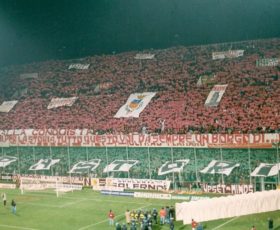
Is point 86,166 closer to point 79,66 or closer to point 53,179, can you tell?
point 53,179

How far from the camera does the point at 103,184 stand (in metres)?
51.2

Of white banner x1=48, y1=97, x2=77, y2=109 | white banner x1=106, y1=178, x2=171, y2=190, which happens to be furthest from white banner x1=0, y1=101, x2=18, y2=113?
white banner x1=106, y1=178, x2=171, y2=190

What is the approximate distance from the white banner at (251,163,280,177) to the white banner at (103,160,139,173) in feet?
39.5

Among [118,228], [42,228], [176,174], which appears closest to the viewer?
[118,228]

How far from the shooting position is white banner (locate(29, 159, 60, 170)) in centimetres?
5568

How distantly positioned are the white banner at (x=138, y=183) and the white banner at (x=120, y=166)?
0.90 m

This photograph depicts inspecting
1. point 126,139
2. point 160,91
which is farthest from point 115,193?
point 160,91

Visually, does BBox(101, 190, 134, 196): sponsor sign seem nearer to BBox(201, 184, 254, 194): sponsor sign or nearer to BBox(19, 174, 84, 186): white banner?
BBox(19, 174, 84, 186): white banner

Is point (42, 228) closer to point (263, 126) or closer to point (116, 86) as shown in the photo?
point (263, 126)

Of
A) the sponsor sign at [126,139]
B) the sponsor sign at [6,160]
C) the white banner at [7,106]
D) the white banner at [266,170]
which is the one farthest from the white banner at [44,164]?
the white banner at [266,170]

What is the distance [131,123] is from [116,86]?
1063 cm

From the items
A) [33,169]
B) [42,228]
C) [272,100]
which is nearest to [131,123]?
[33,169]

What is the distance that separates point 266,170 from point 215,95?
14.7m

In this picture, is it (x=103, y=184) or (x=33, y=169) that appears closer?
(x=103, y=184)
